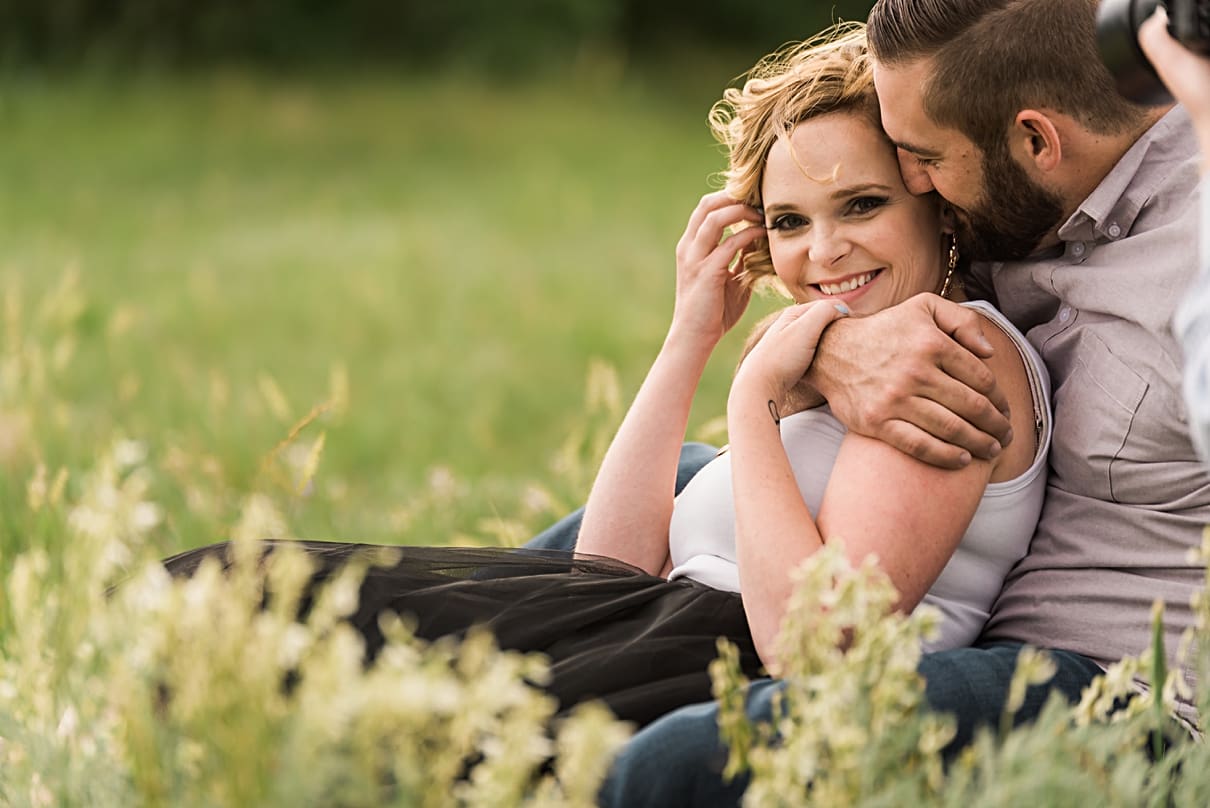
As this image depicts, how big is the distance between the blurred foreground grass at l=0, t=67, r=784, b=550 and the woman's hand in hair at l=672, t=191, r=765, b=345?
0.54 metres

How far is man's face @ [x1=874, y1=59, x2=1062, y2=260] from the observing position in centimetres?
267

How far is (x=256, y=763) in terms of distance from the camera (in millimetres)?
1599

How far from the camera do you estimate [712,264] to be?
332 cm

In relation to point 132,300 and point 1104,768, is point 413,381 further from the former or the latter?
point 1104,768

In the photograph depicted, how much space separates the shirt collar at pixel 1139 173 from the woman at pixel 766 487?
0.86ft

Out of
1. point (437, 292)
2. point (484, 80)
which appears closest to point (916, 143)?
point (437, 292)

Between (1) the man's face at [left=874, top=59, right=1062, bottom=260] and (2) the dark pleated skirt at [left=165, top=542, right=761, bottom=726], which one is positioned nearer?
(2) the dark pleated skirt at [left=165, top=542, right=761, bottom=726]

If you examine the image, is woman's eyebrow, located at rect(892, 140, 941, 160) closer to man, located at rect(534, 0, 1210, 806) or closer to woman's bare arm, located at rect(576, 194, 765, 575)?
man, located at rect(534, 0, 1210, 806)

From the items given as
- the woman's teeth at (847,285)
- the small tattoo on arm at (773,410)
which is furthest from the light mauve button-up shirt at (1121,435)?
the small tattoo on arm at (773,410)

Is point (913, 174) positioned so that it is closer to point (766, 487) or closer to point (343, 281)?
point (766, 487)

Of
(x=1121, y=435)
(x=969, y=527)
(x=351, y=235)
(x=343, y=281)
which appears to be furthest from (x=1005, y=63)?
(x=351, y=235)

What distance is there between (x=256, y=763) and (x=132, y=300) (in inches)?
326

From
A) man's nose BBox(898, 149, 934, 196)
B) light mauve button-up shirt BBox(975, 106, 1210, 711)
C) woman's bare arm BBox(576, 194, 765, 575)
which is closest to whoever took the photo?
light mauve button-up shirt BBox(975, 106, 1210, 711)

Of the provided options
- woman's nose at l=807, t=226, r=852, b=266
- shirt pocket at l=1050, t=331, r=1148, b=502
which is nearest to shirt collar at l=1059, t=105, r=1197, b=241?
shirt pocket at l=1050, t=331, r=1148, b=502
